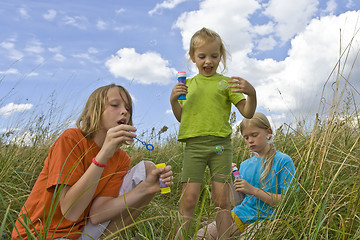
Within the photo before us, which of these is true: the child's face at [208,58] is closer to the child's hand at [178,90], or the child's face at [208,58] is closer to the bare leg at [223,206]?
the child's hand at [178,90]

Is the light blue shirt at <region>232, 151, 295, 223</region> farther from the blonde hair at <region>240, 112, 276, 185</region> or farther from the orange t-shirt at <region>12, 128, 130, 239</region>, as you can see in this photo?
the orange t-shirt at <region>12, 128, 130, 239</region>

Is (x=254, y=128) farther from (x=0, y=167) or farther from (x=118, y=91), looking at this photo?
(x=0, y=167)

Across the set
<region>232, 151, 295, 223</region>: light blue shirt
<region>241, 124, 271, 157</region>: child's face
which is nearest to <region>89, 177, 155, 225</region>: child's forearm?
<region>232, 151, 295, 223</region>: light blue shirt

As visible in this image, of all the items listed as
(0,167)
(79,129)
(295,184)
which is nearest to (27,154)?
(0,167)

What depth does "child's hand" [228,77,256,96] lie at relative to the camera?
2303 mm

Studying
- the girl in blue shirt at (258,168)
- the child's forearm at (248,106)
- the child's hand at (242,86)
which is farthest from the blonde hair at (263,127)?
the child's hand at (242,86)

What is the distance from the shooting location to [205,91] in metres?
2.48

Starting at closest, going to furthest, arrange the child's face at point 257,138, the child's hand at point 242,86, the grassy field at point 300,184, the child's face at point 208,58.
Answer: the grassy field at point 300,184
the child's hand at point 242,86
the child's face at point 208,58
the child's face at point 257,138

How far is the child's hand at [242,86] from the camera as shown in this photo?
2.30 metres

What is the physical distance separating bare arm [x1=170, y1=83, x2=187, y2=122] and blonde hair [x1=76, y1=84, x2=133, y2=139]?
0.40 meters

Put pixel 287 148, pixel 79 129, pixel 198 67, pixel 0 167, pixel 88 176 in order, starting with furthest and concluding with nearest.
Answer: pixel 287 148, pixel 0 167, pixel 198 67, pixel 79 129, pixel 88 176

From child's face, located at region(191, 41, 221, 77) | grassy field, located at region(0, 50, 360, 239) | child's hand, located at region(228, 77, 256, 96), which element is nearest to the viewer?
grassy field, located at region(0, 50, 360, 239)

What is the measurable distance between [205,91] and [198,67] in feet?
0.72

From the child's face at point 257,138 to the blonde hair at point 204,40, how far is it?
571mm
